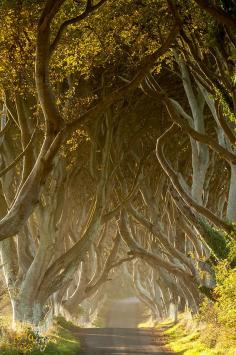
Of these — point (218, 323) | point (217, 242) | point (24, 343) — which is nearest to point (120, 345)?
point (218, 323)

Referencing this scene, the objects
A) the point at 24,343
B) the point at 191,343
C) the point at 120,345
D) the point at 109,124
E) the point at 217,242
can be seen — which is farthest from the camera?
the point at 120,345

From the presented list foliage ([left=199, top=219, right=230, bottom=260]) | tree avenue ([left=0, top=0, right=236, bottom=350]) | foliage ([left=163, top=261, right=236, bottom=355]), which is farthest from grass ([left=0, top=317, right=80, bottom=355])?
foliage ([left=199, top=219, right=230, bottom=260])

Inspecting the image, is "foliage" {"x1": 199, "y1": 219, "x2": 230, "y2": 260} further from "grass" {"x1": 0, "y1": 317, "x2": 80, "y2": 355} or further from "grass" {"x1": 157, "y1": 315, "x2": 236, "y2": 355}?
"grass" {"x1": 0, "y1": 317, "x2": 80, "y2": 355}

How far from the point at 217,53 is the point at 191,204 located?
5369mm

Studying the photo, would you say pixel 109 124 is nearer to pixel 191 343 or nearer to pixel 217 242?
pixel 217 242

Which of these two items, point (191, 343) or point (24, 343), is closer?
point (24, 343)

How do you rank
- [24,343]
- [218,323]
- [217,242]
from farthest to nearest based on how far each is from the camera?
[218,323] → [217,242] → [24,343]

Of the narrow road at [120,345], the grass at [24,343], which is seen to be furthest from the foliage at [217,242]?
the narrow road at [120,345]

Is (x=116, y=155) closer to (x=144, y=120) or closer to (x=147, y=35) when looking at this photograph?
(x=144, y=120)

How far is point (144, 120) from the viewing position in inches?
928

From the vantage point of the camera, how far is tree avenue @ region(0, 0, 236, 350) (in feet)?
40.6

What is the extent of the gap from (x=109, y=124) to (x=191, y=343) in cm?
924

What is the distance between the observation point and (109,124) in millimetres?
21281

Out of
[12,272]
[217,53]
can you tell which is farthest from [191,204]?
[12,272]
